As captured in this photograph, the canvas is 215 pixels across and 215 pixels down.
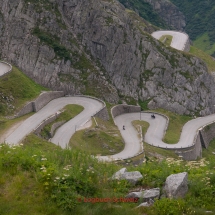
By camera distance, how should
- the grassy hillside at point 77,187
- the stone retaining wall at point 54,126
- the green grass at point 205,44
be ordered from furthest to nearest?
the green grass at point 205,44, the stone retaining wall at point 54,126, the grassy hillside at point 77,187

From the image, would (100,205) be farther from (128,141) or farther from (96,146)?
(128,141)

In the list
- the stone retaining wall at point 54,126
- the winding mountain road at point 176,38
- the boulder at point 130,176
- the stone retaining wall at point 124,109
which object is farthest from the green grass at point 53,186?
the winding mountain road at point 176,38

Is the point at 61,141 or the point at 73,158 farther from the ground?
the point at 73,158

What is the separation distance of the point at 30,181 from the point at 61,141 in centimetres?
2848

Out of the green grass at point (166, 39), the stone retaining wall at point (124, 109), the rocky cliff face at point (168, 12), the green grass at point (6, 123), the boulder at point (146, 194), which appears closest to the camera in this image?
the boulder at point (146, 194)

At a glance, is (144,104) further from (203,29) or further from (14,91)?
(203,29)

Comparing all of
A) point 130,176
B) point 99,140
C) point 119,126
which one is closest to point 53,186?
point 130,176

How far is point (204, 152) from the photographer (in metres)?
59.1

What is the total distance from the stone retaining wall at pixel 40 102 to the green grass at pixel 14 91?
0.74 metres

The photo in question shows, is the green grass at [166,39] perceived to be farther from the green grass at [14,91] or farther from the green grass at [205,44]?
the green grass at [205,44]

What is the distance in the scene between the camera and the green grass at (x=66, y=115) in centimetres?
4106

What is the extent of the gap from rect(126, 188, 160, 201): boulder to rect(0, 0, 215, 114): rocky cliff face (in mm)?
48950

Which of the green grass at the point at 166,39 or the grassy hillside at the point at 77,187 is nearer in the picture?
the grassy hillside at the point at 77,187

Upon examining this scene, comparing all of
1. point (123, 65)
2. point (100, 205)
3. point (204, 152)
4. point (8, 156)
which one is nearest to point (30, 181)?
point (8, 156)
